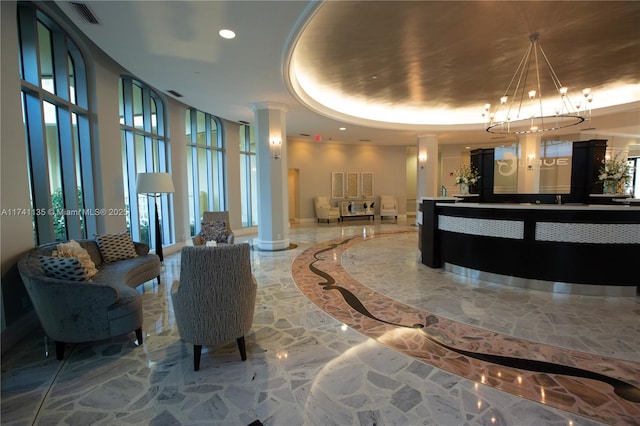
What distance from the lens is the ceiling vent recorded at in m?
2.97

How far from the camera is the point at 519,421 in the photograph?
188 cm

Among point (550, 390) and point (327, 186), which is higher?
point (327, 186)

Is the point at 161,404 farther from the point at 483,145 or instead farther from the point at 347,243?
the point at 483,145

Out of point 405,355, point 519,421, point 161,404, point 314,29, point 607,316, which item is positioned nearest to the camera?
point 519,421

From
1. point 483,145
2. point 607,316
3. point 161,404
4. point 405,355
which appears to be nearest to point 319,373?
point 405,355

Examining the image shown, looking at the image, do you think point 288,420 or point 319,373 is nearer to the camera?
point 288,420

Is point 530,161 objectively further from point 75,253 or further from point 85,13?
point 75,253

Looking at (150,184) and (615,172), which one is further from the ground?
(615,172)

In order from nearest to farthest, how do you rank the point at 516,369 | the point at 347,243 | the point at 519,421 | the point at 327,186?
the point at 519,421, the point at 516,369, the point at 347,243, the point at 327,186

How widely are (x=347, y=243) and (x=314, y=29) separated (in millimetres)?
5044

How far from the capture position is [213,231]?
19.5 feet

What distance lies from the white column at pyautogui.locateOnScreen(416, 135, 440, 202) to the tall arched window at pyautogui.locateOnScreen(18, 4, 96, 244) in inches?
350

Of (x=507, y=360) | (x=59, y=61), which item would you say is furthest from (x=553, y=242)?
(x=59, y=61)

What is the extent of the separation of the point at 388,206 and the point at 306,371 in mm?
10849
